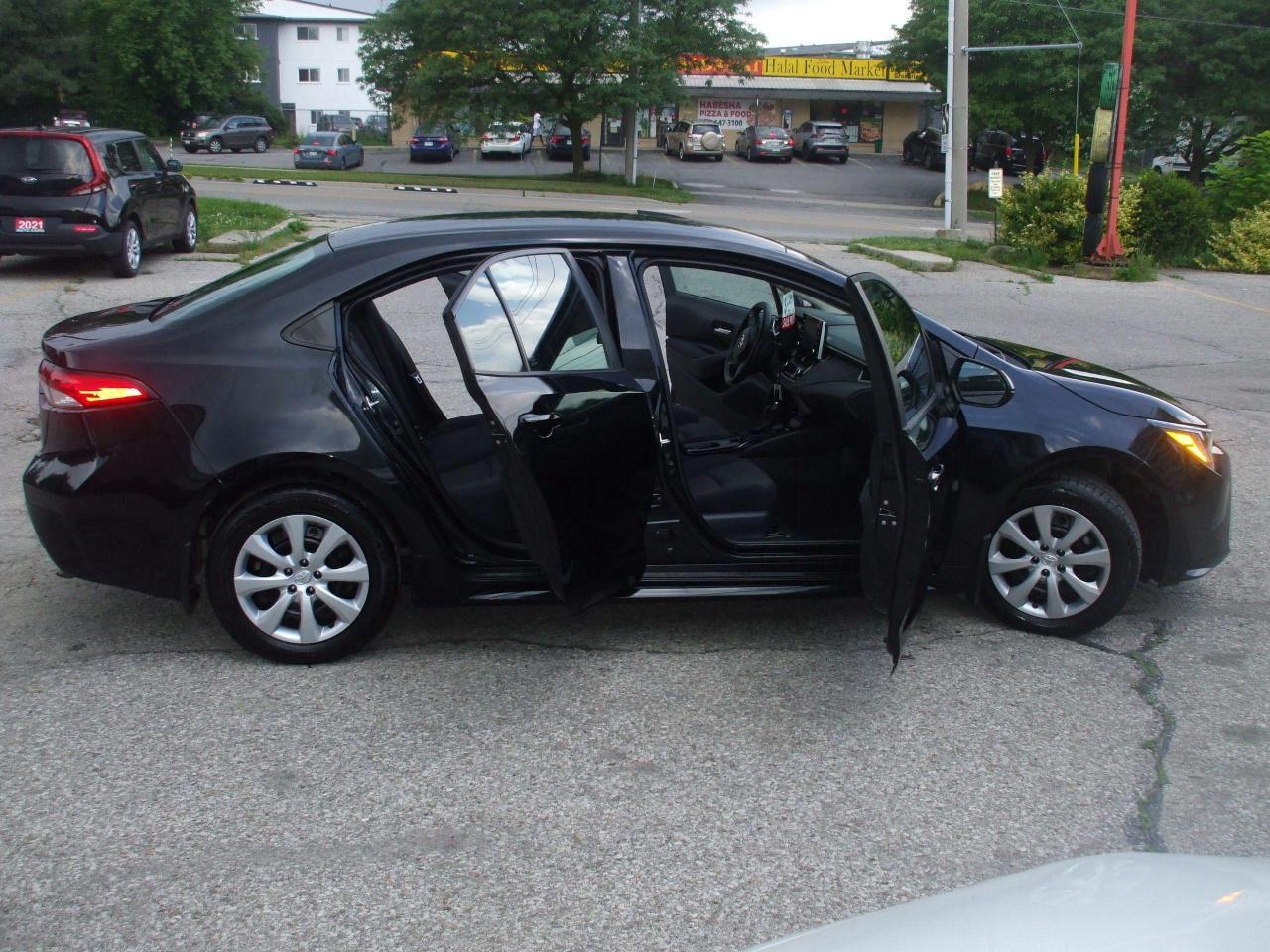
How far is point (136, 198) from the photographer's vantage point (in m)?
13.8

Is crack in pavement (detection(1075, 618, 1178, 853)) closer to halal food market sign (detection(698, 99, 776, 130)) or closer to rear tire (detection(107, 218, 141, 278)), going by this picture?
rear tire (detection(107, 218, 141, 278))

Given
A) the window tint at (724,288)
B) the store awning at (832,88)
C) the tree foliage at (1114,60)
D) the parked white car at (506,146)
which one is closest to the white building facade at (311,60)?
the store awning at (832,88)

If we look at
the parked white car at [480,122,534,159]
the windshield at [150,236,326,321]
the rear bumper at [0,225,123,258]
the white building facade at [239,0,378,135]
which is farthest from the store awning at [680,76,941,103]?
the windshield at [150,236,326,321]

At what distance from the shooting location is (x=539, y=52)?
33844 millimetres

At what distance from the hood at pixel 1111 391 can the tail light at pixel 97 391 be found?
3335 millimetres

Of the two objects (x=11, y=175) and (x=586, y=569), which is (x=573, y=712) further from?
(x=11, y=175)

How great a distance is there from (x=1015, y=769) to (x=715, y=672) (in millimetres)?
1112

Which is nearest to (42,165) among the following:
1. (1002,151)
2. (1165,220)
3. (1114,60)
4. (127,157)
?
(127,157)

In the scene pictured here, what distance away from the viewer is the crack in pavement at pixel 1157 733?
3482mm

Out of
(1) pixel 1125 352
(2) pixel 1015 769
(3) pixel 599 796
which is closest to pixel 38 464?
(3) pixel 599 796

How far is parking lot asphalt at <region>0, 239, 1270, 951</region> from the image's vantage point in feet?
10.2

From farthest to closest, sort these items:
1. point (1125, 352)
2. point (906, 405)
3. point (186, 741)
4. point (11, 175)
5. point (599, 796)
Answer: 1. point (11, 175)
2. point (1125, 352)
3. point (906, 405)
4. point (186, 741)
5. point (599, 796)

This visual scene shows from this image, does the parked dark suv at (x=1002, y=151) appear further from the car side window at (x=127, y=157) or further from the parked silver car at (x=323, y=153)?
the car side window at (x=127, y=157)

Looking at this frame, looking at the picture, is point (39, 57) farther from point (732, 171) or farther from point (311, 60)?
point (732, 171)
